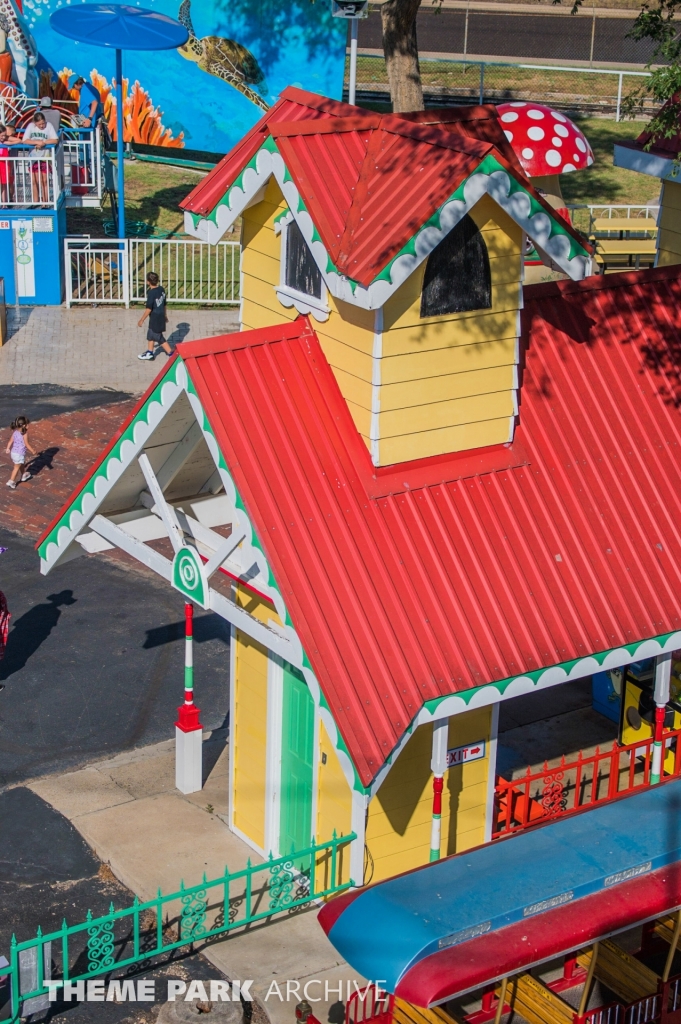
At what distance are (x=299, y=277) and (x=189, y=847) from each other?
5060mm

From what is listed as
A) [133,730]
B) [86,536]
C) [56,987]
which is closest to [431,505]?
[86,536]

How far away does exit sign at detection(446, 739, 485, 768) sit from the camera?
10.9 metres

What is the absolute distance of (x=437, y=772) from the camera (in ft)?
33.3

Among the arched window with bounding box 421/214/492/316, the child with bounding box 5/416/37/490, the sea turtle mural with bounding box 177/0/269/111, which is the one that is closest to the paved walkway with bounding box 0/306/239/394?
the child with bounding box 5/416/37/490

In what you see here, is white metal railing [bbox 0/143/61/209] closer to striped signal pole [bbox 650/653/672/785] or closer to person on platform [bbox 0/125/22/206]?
person on platform [bbox 0/125/22/206]

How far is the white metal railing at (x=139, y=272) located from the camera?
88.5 ft

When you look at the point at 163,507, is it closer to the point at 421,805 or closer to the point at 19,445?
the point at 421,805

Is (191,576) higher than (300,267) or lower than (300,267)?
lower

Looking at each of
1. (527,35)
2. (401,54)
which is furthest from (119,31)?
(527,35)

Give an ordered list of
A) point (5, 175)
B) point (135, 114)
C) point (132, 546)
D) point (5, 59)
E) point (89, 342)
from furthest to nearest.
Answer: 1. point (135, 114)
2. point (5, 59)
3. point (5, 175)
4. point (89, 342)
5. point (132, 546)

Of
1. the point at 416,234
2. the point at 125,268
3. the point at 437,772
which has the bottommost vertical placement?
the point at 437,772

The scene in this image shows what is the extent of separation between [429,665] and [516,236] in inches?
136

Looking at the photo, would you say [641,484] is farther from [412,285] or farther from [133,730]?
[133,730]

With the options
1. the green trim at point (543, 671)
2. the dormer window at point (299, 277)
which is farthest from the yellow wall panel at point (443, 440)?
the green trim at point (543, 671)
